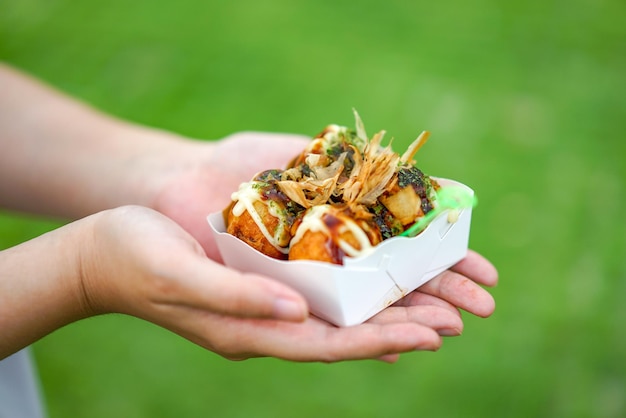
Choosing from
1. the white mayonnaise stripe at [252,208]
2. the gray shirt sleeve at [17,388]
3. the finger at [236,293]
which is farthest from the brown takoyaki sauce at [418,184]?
the gray shirt sleeve at [17,388]

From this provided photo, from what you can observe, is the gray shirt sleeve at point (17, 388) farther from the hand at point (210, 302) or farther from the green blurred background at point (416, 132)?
the green blurred background at point (416, 132)

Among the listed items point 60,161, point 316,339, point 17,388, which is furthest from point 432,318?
point 60,161

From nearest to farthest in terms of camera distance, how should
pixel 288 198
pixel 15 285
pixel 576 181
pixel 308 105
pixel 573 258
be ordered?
pixel 15 285, pixel 288 198, pixel 573 258, pixel 576 181, pixel 308 105

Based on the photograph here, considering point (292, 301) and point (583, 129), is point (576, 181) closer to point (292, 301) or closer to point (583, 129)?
point (583, 129)

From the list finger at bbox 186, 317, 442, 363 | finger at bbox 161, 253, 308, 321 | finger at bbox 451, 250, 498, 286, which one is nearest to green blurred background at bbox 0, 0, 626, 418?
finger at bbox 451, 250, 498, 286

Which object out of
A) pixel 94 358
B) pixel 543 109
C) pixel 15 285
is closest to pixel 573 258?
pixel 543 109

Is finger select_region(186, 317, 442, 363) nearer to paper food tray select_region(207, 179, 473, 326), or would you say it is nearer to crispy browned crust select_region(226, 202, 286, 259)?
paper food tray select_region(207, 179, 473, 326)
